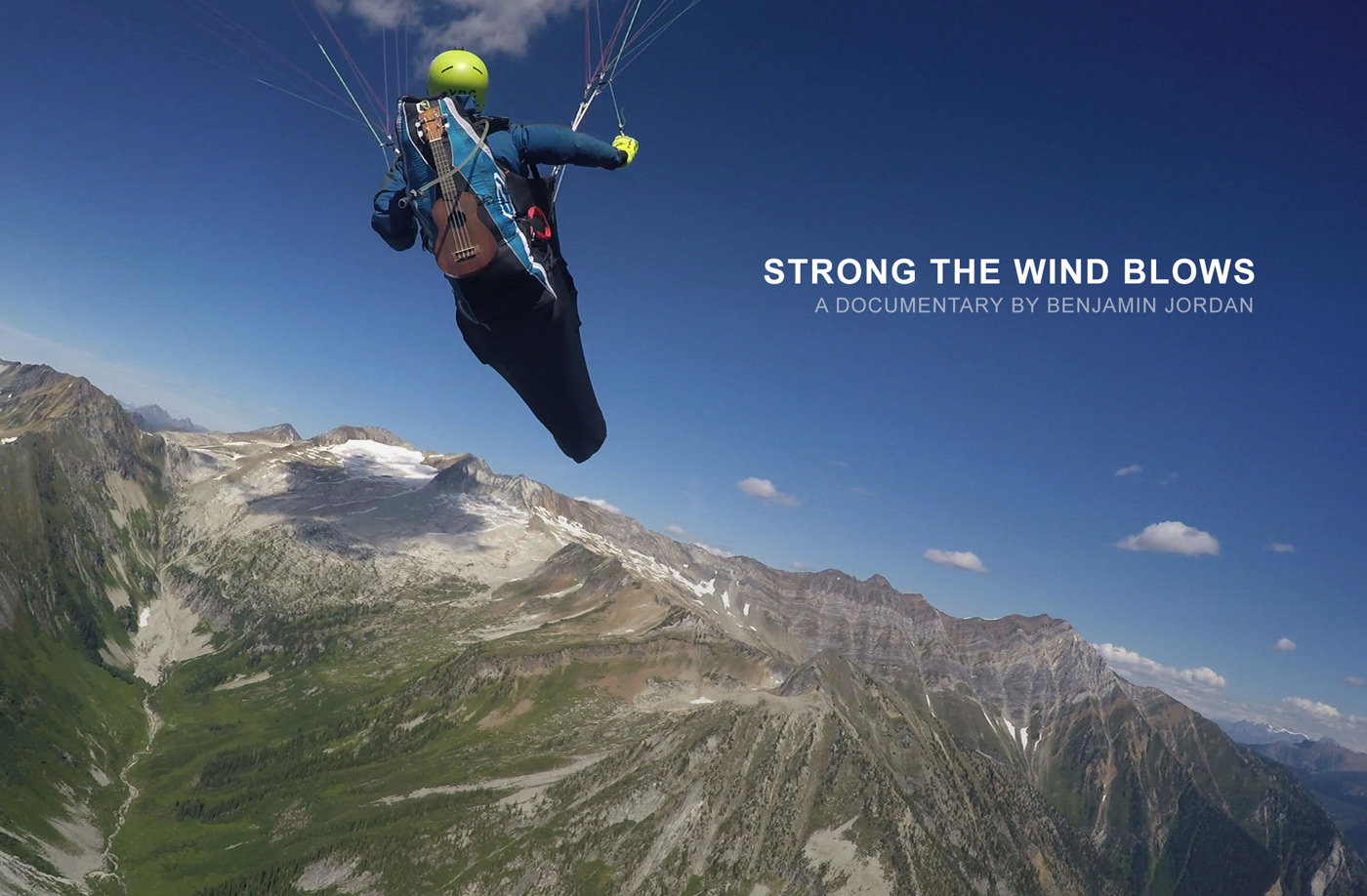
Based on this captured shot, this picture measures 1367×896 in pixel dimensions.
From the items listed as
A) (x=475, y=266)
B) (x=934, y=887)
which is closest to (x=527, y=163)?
(x=475, y=266)

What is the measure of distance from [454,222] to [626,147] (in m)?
3.94

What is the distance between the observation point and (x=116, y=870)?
168250 millimetres

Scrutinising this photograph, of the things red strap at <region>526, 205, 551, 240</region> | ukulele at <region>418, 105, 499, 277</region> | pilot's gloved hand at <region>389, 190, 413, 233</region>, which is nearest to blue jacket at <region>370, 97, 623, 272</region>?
pilot's gloved hand at <region>389, 190, 413, 233</region>

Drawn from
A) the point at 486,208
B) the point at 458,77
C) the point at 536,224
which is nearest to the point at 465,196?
the point at 486,208

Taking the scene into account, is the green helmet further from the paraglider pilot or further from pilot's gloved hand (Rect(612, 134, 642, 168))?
pilot's gloved hand (Rect(612, 134, 642, 168))

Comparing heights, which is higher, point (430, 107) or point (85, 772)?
point (430, 107)

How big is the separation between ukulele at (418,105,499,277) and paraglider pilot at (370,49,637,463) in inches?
0.6

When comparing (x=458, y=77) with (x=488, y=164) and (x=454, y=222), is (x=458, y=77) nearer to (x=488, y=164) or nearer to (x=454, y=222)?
(x=488, y=164)

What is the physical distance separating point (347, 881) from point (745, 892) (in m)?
92.9

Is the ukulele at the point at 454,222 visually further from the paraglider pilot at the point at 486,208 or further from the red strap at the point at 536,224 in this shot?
the red strap at the point at 536,224

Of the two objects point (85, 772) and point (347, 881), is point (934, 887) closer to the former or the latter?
point (347, 881)

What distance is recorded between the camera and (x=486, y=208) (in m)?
11.9

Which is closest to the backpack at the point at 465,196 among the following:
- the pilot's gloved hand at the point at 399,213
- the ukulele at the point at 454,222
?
the ukulele at the point at 454,222

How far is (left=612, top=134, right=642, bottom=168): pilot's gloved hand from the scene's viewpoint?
13.6m
